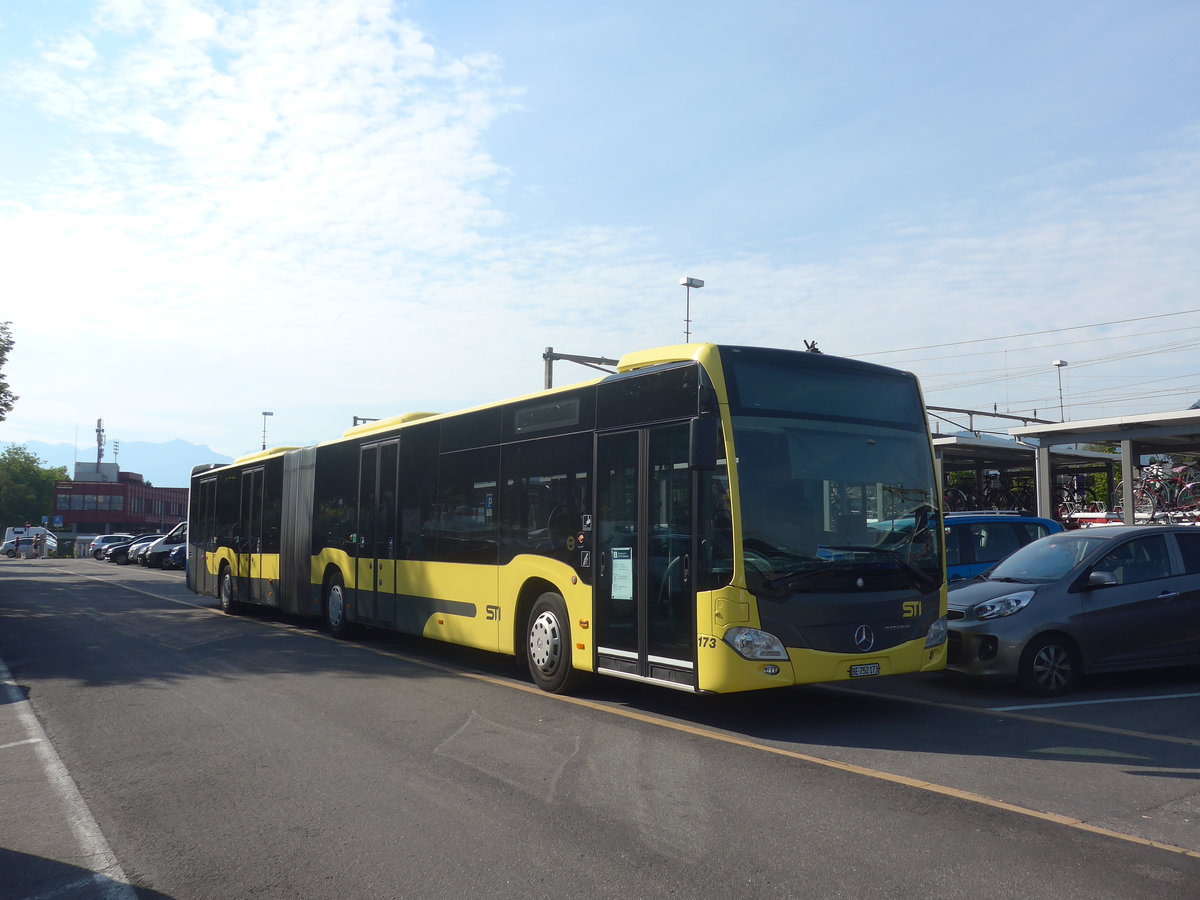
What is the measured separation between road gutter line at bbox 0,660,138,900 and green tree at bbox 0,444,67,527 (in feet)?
425

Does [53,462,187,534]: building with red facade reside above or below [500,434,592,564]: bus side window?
above

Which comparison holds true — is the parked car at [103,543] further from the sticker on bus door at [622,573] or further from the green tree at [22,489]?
the sticker on bus door at [622,573]

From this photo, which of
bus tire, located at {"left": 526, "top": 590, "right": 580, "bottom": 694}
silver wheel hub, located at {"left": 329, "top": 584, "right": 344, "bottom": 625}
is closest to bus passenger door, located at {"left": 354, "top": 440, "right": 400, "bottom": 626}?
silver wheel hub, located at {"left": 329, "top": 584, "right": 344, "bottom": 625}

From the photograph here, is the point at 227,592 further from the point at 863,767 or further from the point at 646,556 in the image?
the point at 863,767

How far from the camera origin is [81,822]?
5.69m

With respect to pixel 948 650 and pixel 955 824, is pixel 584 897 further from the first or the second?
pixel 948 650

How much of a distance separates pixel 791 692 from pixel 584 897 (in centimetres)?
587

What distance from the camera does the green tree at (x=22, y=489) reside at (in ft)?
397

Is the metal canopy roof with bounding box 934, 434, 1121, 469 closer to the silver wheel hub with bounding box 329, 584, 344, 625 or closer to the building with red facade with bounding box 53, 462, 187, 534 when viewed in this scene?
the silver wheel hub with bounding box 329, 584, 344, 625

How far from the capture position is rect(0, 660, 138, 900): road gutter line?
15.3 ft

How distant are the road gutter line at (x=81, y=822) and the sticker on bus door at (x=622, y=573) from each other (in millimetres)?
4322

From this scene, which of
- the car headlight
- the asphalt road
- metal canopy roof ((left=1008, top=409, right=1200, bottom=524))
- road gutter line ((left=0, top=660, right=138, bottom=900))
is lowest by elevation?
road gutter line ((left=0, top=660, right=138, bottom=900))

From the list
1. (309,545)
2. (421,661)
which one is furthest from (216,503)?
(421,661)

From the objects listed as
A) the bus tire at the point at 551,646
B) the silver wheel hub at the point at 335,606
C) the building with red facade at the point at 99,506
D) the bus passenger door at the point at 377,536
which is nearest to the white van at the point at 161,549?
the silver wheel hub at the point at 335,606
